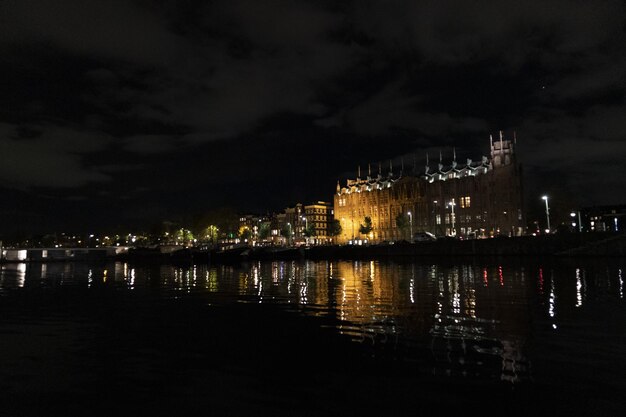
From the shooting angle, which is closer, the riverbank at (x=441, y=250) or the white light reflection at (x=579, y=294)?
the white light reflection at (x=579, y=294)

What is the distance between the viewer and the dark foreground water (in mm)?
9711

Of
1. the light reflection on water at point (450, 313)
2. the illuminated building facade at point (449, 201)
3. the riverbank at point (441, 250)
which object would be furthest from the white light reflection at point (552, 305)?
the illuminated building facade at point (449, 201)

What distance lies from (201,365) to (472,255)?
95487 mm

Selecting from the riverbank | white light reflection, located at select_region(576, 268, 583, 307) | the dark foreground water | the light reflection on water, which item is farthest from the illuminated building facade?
the dark foreground water

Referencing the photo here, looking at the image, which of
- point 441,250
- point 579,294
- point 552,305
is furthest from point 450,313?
point 441,250

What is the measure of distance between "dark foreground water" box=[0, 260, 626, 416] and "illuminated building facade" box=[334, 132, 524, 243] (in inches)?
4840

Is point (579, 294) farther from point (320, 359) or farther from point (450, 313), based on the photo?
point (320, 359)

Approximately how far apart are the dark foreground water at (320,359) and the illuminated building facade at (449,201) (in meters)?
123

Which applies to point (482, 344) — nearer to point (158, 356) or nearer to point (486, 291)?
point (158, 356)

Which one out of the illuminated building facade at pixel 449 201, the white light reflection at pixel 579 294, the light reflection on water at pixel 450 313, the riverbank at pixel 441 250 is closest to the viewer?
the light reflection on water at pixel 450 313

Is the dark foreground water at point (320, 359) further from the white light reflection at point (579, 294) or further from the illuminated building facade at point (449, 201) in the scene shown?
the illuminated building facade at point (449, 201)

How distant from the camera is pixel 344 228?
648 ft

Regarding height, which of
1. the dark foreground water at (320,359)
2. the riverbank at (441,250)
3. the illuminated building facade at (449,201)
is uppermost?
the illuminated building facade at (449,201)

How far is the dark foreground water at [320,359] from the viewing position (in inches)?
382
